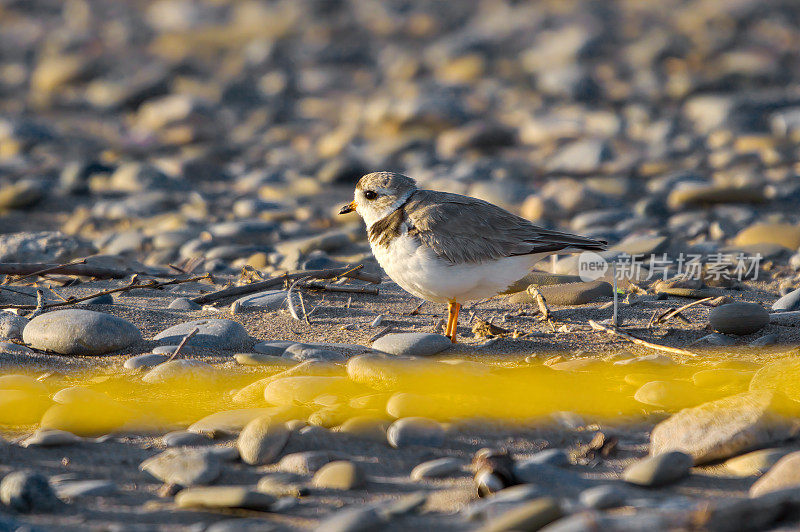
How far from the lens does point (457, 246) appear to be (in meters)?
4.22

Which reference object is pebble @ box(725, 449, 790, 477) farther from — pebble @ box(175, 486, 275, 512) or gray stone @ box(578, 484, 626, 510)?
pebble @ box(175, 486, 275, 512)

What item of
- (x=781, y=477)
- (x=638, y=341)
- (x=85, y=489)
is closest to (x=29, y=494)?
(x=85, y=489)

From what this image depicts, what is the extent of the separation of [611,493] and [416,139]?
26.6ft

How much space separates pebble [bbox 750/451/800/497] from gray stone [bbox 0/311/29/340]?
3309mm

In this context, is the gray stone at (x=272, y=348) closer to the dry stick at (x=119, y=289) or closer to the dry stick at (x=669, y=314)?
the dry stick at (x=119, y=289)

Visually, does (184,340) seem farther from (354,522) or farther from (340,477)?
(354,522)

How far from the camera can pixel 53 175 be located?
31.0ft

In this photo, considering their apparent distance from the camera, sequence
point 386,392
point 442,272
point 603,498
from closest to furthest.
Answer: point 603,498 → point 386,392 → point 442,272

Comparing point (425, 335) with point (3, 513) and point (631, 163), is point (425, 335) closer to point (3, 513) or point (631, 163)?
point (3, 513)

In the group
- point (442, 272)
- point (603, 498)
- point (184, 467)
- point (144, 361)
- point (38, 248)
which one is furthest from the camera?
point (38, 248)

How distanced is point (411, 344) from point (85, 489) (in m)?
1.69

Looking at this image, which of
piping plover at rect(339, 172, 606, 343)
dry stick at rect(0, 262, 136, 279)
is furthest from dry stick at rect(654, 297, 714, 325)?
dry stick at rect(0, 262, 136, 279)

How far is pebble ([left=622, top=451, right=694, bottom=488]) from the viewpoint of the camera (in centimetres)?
287

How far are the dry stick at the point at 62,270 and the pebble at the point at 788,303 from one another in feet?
11.9
